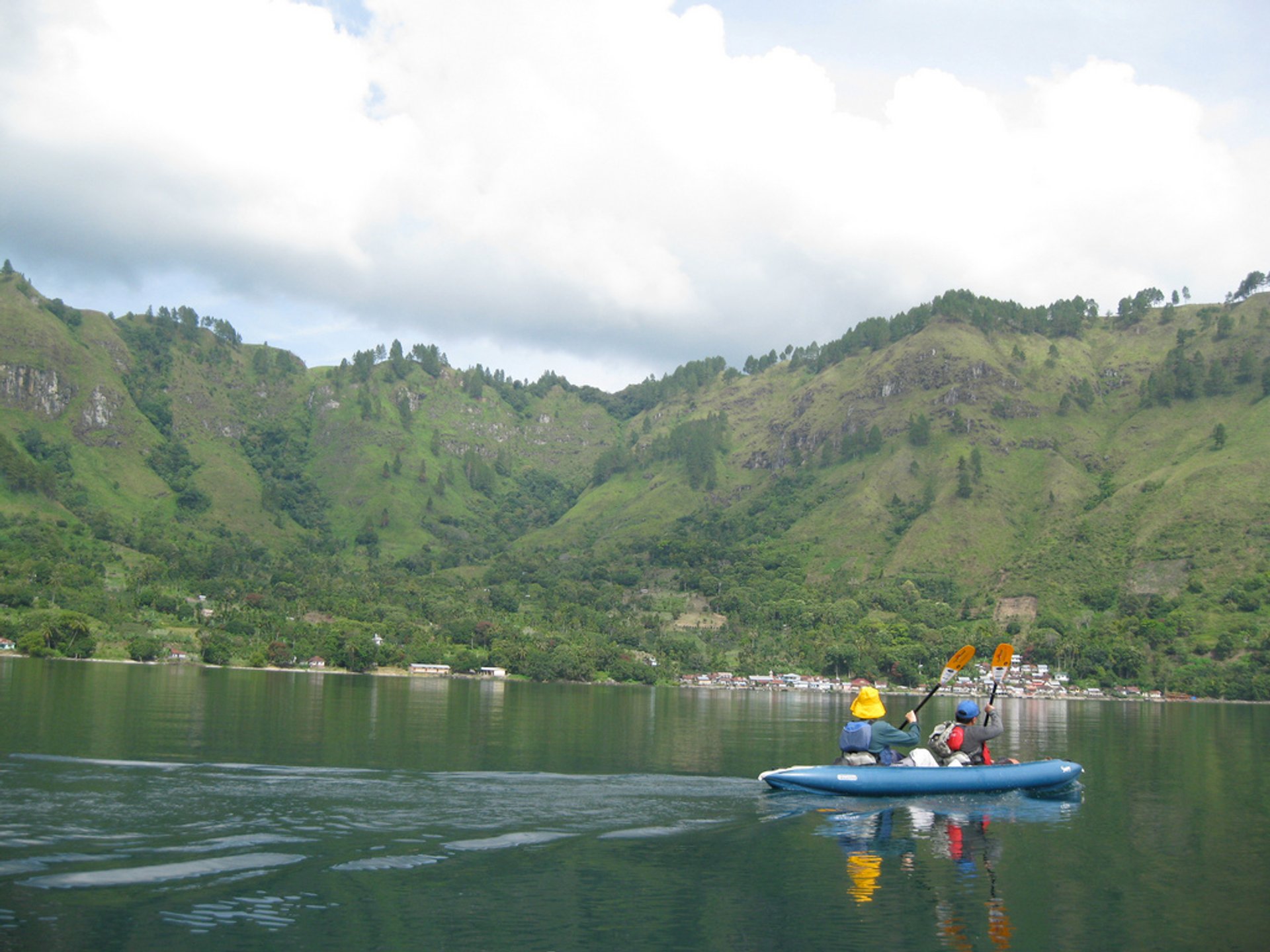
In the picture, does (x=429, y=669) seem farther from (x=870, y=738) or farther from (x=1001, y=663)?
(x=870, y=738)

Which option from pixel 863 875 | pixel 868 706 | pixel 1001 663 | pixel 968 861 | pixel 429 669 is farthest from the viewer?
pixel 429 669

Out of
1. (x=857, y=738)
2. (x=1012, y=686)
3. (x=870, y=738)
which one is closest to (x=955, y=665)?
(x=870, y=738)

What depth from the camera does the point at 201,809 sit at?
106 ft

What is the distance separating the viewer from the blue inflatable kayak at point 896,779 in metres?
39.7

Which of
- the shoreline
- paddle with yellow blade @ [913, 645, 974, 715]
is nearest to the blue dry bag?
paddle with yellow blade @ [913, 645, 974, 715]

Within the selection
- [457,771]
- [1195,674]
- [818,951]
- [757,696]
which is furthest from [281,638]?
[818,951]

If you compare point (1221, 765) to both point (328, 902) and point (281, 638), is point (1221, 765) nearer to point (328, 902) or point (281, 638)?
point (328, 902)

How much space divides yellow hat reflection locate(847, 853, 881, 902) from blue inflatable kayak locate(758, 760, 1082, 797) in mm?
7897

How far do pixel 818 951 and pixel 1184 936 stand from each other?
9.64 m

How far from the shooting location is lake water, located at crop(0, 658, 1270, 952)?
22.6 m

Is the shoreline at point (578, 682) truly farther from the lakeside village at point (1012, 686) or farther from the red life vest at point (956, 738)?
the red life vest at point (956, 738)

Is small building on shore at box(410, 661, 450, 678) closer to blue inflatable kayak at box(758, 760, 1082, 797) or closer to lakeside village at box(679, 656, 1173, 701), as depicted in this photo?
lakeside village at box(679, 656, 1173, 701)

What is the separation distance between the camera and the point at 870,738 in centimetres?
4094

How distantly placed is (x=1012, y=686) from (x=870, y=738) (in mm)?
161978
